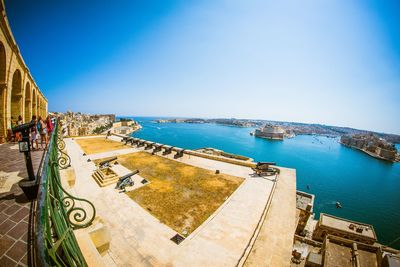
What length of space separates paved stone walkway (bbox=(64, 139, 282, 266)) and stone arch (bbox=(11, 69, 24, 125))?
8.80 meters

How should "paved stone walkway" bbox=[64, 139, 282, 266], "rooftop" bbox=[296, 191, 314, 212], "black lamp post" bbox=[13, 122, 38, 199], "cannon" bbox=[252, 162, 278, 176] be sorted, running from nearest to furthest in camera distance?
"black lamp post" bbox=[13, 122, 38, 199] < "paved stone walkway" bbox=[64, 139, 282, 266] < "cannon" bbox=[252, 162, 278, 176] < "rooftop" bbox=[296, 191, 314, 212]

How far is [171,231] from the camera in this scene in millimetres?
7164

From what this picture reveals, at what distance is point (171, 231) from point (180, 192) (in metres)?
3.31

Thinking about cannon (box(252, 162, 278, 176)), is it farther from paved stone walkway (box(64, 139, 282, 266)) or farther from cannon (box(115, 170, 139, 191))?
cannon (box(115, 170, 139, 191))

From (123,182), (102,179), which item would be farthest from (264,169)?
(102,179)

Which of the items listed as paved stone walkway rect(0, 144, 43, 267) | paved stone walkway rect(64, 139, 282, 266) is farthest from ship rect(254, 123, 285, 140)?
paved stone walkway rect(0, 144, 43, 267)

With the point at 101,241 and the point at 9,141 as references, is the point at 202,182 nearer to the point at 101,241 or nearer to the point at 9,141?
the point at 101,241

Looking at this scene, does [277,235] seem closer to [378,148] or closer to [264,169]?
[264,169]

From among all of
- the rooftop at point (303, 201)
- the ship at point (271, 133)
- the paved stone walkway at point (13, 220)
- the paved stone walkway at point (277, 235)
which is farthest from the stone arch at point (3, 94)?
the ship at point (271, 133)

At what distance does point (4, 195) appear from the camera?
4.38 m

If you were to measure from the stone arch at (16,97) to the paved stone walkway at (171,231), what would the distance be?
880 centimetres

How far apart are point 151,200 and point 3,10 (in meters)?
13.8

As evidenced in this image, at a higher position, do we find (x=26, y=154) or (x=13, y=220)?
(x=26, y=154)

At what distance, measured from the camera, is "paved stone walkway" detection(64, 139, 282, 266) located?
19.2 ft
